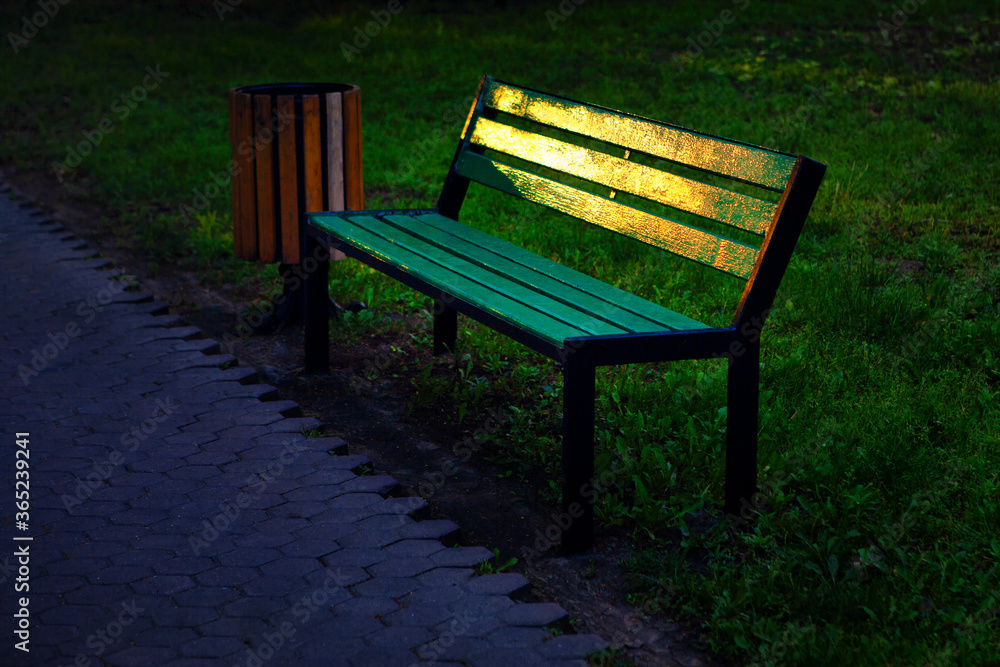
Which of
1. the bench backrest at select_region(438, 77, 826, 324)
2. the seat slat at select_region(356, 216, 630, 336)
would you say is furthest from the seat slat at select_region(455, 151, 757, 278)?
the seat slat at select_region(356, 216, 630, 336)

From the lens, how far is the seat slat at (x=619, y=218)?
10.6ft

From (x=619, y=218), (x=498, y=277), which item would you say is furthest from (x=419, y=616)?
(x=619, y=218)

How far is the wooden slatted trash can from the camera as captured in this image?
15.5 feet

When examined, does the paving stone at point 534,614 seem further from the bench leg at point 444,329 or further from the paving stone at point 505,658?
the bench leg at point 444,329

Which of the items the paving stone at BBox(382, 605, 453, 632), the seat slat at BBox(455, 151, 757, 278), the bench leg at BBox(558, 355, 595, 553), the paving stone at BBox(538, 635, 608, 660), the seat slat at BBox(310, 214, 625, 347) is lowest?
the paving stone at BBox(538, 635, 608, 660)

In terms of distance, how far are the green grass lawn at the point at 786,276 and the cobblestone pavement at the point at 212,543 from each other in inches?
23.9

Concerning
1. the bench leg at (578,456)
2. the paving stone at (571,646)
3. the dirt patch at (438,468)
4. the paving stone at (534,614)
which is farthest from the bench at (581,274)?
the paving stone at (571,646)

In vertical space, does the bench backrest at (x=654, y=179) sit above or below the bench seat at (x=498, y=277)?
above

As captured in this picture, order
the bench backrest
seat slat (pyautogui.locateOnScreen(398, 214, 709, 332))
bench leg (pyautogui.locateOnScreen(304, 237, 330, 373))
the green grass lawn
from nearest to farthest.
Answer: the green grass lawn → the bench backrest → seat slat (pyautogui.locateOnScreen(398, 214, 709, 332)) → bench leg (pyautogui.locateOnScreen(304, 237, 330, 373))

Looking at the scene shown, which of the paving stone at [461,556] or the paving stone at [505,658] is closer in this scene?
the paving stone at [505,658]

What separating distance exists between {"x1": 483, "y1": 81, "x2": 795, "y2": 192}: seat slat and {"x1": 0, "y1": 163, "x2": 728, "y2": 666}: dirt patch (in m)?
Result: 1.23

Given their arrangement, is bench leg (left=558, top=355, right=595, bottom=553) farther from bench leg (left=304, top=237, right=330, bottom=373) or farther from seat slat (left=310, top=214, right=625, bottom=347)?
bench leg (left=304, top=237, right=330, bottom=373)

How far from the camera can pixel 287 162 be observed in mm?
4805

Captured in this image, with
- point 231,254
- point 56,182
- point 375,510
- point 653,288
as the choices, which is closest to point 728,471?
point 375,510
